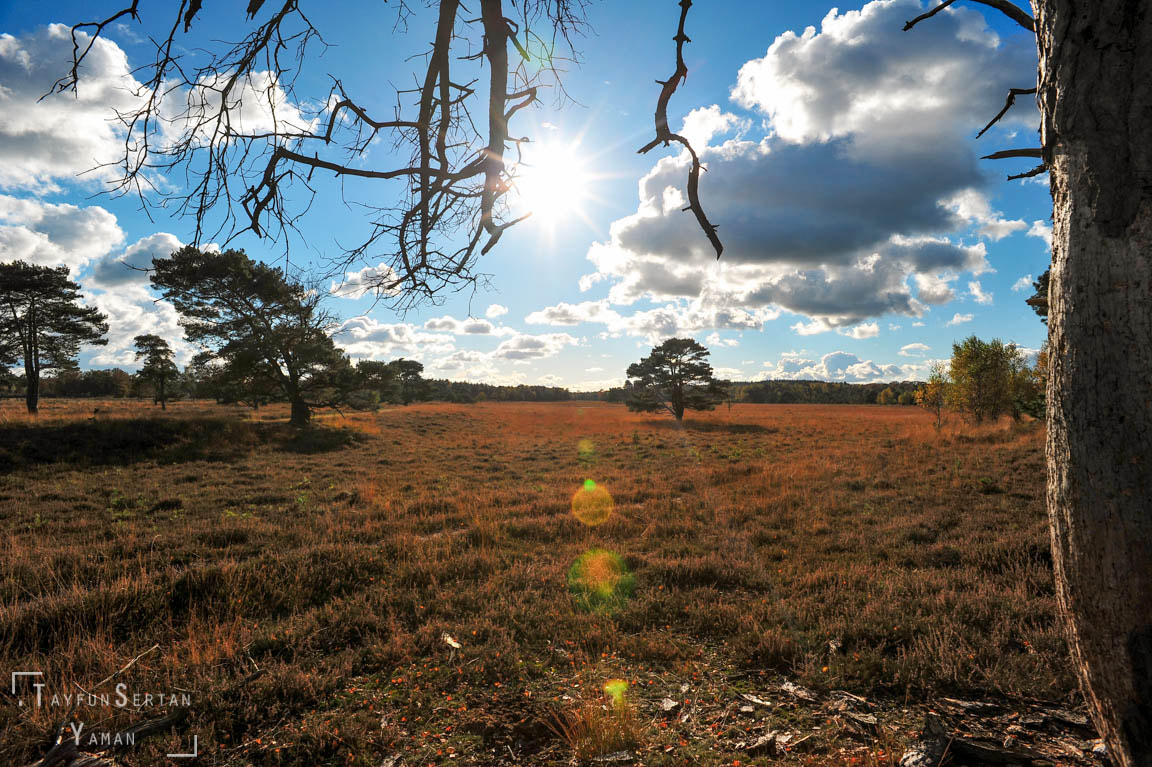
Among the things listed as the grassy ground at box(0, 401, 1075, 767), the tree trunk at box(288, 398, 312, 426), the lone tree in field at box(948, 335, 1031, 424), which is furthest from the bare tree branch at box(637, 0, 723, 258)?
the lone tree in field at box(948, 335, 1031, 424)

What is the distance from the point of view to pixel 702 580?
6.52 m

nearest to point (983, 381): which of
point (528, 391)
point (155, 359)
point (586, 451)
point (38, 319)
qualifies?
point (586, 451)

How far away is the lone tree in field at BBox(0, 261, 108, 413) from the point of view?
2678cm

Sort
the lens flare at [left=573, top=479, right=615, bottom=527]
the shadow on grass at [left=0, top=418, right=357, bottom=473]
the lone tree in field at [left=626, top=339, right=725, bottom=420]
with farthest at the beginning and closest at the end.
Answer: the lone tree in field at [left=626, top=339, right=725, bottom=420] < the shadow on grass at [left=0, top=418, right=357, bottom=473] < the lens flare at [left=573, top=479, right=615, bottom=527]

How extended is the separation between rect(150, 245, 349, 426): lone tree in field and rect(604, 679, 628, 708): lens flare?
25.6m

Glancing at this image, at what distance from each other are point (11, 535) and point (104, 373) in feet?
370

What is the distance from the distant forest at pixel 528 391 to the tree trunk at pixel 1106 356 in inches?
2836

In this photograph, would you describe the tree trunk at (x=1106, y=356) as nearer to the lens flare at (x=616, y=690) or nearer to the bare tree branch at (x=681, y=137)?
the bare tree branch at (x=681, y=137)

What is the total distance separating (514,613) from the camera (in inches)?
211

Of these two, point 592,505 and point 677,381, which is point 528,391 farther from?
point 592,505

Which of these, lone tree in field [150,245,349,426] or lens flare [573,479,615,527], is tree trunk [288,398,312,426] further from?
lens flare [573,479,615,527]

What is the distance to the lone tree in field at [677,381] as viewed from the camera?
43656 mm

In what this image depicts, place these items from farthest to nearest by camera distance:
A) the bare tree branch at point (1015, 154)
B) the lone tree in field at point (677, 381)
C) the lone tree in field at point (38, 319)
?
1. the lone tree in field at point (677, 381)
2. the lone tree in field at point (38, 319)
3. the bare tree branch at point (1015, 154)

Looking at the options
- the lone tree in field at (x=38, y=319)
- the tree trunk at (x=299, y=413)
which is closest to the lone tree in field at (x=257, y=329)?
the tree trunk at (x=299, y=413)
